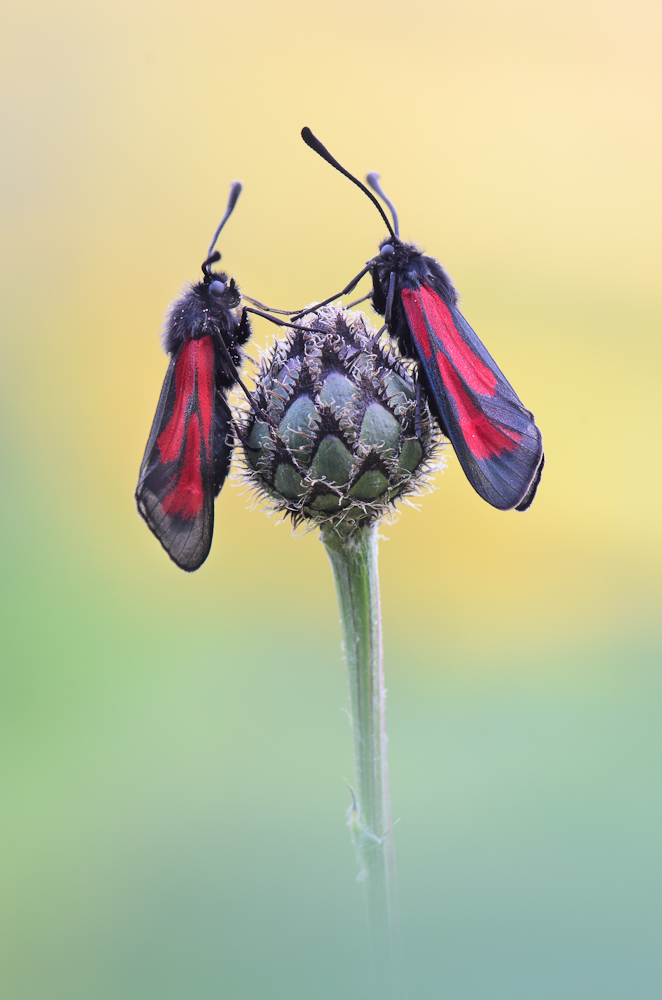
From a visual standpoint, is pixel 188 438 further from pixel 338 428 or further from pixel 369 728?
pixel 369 728

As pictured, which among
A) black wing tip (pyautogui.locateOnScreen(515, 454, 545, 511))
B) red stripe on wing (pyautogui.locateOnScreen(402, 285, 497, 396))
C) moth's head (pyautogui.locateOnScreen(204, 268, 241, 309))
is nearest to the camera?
black wing tip (pyautogui.locateOnScreen(515, 454, 545, 511))

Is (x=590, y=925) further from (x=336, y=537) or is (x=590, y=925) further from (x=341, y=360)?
(x=341, y=360)

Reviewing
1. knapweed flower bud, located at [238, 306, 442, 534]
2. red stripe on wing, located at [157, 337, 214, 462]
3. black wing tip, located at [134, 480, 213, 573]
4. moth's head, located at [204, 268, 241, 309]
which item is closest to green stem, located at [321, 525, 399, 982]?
knapweed flower bud, located at [238, 306, 442, 534]

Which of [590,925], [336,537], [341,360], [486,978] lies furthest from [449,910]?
[341,360]

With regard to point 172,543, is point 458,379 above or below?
above

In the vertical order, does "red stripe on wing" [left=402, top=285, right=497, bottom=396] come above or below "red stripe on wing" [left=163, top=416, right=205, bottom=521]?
above

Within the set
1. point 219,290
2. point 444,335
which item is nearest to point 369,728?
point 444,335

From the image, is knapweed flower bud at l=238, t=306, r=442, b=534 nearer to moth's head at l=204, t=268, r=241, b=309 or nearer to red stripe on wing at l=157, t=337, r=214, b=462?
red stripe on wing at l=157, t=337, r=214, b=462
